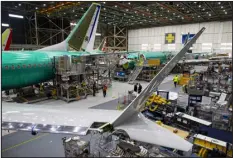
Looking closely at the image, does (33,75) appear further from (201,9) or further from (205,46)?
(205,46)

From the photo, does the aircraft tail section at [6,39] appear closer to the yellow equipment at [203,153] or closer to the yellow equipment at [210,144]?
the yellow equipment at [210,144]

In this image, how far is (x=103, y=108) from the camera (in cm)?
1384

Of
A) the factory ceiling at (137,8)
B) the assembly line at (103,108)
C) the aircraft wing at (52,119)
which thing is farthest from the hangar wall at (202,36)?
the aircraft wing at (52,119)

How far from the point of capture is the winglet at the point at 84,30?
58.5 feet

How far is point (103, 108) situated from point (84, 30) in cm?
908

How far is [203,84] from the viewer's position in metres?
19.2

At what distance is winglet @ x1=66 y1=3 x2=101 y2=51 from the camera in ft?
58.5

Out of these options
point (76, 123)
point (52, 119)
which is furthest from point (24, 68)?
point (76, 123)

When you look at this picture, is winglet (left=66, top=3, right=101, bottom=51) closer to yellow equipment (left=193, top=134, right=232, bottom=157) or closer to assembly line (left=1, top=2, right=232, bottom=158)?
assembly line (left=1, top=2, right=232, bottom=158)

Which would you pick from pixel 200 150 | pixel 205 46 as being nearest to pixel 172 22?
pixel 205 46

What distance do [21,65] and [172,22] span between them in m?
40.0

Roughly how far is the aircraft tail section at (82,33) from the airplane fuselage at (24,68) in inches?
89.8

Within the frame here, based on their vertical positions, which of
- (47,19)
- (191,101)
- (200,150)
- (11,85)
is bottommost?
(200,150)

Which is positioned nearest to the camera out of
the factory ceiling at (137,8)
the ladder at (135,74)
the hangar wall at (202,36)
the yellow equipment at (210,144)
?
the yellow equipment at (210,144)
